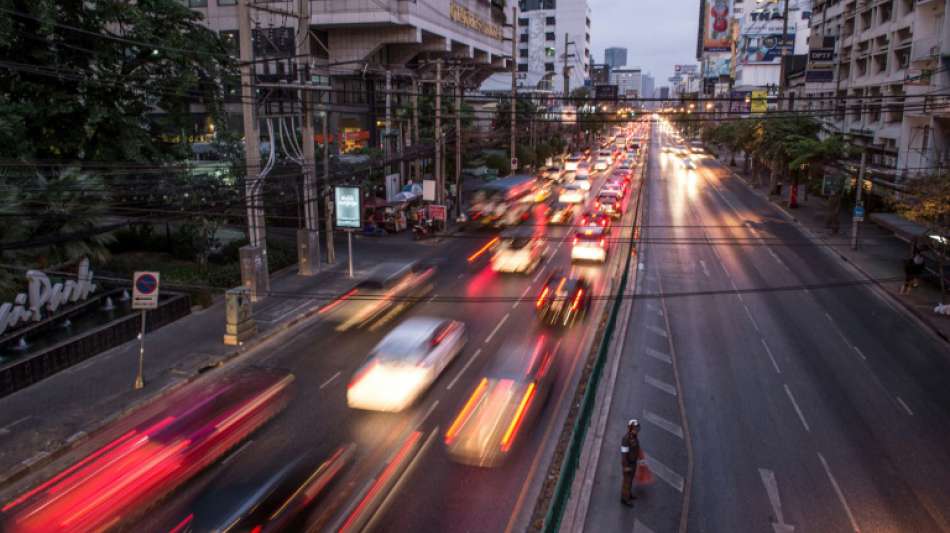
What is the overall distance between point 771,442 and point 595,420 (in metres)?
3.92

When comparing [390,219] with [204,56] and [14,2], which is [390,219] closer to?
[204,56]

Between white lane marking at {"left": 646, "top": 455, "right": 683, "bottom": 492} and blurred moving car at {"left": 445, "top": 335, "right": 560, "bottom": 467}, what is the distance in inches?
114

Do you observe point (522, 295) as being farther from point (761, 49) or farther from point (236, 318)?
point (761, 49)

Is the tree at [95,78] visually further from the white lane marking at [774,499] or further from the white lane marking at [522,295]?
the white lane marking at [774,499]

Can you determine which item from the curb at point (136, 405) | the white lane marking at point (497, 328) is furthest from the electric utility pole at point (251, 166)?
the white lane marking at point (497, 328)

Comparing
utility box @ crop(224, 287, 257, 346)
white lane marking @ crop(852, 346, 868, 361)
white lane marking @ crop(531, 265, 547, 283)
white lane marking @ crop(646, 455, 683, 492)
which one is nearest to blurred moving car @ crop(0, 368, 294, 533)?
utility box @ crop(224, 287, 257, 346)

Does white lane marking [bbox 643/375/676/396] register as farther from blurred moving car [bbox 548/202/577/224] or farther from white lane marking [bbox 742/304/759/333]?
blurred moving car [bbox 548/202/577/224]

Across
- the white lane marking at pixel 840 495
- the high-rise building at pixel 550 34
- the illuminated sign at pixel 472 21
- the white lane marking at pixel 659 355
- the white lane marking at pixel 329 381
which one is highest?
the high-rise building at pixel 550 34

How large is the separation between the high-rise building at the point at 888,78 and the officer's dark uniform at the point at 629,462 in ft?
76.1

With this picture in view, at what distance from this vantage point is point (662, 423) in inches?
613

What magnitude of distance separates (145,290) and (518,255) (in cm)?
1823

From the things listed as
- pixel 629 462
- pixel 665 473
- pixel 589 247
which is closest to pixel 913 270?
pixel 589 247

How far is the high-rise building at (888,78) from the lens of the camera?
37938mm

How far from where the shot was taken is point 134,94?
1168 inches
